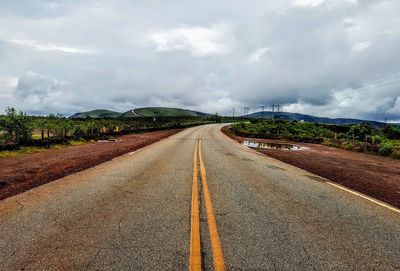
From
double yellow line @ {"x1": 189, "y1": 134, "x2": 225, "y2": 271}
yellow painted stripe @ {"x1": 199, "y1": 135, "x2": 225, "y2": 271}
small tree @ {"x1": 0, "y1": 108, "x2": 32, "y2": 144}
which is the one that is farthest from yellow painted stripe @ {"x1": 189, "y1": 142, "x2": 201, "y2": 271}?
small tree @ {"x1": 0, "y1": 108, "x2": 32, "y2": 144}

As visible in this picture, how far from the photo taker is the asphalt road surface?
3934mm

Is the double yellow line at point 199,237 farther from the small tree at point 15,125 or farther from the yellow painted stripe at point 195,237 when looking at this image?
the small tree at point 15,125

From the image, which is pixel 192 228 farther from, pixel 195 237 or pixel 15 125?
pixel 15 125

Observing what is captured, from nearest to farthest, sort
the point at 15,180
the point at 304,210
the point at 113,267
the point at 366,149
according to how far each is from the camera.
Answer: the point at 113,267 < the point at 304,210 < the point at 15,180 < the point at 366,149

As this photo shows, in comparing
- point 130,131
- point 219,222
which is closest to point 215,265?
point 219,222

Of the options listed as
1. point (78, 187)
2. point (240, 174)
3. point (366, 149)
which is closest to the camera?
point (78, 187)

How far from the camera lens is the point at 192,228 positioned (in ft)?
16.6

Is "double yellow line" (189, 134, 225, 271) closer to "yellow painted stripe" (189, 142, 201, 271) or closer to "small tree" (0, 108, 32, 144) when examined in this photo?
"yellow painted stripe" (189, 142, 201, 271)

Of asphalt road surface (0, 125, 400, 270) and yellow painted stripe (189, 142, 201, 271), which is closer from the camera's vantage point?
yellow painted stripe (189, 142, 201, 271)

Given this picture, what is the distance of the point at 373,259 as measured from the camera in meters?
4.20

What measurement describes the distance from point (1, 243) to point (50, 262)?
3.65 ft

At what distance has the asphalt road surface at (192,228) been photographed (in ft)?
12.9

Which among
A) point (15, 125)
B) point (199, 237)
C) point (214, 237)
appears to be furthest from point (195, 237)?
point (15, 125)

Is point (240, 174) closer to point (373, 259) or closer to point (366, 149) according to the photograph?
point (373, 259)
